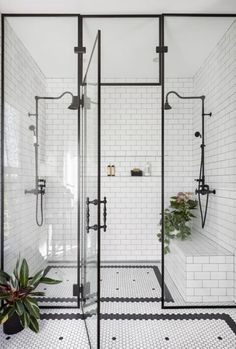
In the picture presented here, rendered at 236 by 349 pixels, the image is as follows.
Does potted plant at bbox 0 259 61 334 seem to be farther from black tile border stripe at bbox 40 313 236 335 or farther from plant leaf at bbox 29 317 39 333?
black tile border stripe at bbox 40 313 236 335

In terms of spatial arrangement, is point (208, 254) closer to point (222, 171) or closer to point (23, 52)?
point (222, 171)

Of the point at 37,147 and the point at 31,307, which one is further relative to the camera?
the point at 37,147

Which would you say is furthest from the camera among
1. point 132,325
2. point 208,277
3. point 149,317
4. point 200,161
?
point 200,161

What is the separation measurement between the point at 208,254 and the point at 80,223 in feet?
4.16

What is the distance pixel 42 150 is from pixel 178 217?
5.29 feet

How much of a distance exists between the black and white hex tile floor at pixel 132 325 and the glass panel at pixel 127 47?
227 cm

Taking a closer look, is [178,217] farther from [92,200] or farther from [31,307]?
[31,307]

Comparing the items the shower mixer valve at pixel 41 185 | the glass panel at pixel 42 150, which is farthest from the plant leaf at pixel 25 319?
the shower mixer valve at pixel 41 185

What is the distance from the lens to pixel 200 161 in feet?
10.8

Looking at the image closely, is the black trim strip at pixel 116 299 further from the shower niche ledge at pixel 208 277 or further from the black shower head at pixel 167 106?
the black shower head at pixel 167 106

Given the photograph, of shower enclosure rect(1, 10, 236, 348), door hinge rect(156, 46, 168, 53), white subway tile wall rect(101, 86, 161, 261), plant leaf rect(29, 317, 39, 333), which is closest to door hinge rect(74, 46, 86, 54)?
shower enclosure rect(1, 10, 236, 348)

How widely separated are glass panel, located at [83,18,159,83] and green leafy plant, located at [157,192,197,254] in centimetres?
137

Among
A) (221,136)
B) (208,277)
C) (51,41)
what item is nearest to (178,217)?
(208,277)

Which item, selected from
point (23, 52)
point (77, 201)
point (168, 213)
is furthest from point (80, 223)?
point (23, 52)
